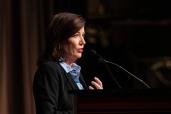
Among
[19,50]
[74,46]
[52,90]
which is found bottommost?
[19,50]

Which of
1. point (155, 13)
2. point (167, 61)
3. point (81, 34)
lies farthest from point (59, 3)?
point (155, 13)

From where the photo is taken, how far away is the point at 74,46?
2988 mm

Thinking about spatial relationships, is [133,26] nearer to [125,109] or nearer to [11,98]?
[11,98]

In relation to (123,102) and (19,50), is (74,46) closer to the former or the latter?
(123,102)

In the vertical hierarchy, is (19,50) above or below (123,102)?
below

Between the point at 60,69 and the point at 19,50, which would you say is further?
→ the point at 19,50

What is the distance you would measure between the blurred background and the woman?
53 centimetres

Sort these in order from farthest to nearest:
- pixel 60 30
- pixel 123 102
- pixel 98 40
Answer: pixel 98 40, pixel 60 30, pixel 123 102

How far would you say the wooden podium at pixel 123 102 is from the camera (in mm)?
2594

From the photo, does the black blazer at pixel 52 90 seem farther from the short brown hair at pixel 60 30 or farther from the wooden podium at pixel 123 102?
A: the wooden podium at pixel 123 102

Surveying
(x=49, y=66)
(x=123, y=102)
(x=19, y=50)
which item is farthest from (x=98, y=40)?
(x=123, y=102)

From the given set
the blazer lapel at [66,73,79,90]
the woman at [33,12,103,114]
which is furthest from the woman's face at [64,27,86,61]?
the blazer lapel at [66,73,79,90]

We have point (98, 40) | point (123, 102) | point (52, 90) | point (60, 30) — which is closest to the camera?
point (123, 102)

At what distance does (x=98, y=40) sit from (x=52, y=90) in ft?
18.7
